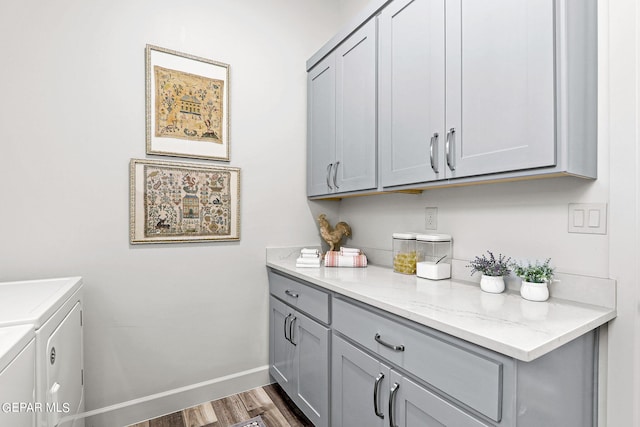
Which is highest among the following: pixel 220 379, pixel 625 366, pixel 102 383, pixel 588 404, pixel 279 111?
pixel 279 111

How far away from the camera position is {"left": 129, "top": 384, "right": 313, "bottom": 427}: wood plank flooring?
1.86 metres

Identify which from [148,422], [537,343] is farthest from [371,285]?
[148,422]

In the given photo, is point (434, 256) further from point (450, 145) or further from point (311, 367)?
point (311, 367)

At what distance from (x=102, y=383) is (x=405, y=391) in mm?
1695

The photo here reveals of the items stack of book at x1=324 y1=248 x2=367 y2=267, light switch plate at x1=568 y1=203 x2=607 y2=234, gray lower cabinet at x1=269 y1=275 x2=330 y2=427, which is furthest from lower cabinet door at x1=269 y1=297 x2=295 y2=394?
light switch plate at x1=568 y1=203 x2=607 y2=234

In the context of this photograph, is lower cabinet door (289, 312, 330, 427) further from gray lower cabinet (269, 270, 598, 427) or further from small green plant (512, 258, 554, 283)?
small green plant (512, 258, 554, 283)

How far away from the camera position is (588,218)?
1.18 m

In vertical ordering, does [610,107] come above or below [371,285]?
above

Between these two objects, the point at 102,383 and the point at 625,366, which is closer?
the point at 625,366

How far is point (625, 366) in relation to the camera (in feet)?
3.52

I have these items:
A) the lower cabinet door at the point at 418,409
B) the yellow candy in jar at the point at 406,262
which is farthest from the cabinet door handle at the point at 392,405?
the yellow candy in jar at the point at 406,262

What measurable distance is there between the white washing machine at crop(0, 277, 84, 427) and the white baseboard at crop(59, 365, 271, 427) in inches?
7.6

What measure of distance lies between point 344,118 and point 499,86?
3.16 feet

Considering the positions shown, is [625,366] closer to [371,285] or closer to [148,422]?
[371,285]
